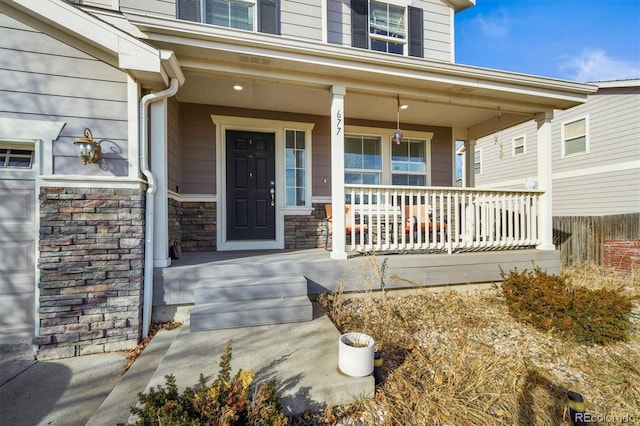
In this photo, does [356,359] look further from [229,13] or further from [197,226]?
[229,13]

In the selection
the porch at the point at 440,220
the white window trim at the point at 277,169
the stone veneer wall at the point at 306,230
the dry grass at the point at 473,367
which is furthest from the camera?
the stone veneer wall at the point at 306,230

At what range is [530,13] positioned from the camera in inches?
324

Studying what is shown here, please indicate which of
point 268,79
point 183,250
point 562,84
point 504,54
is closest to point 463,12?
point 562,84

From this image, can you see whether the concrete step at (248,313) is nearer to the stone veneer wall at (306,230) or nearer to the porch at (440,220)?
the porch at (440,220)

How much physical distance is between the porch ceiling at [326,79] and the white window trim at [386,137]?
0.32 meters

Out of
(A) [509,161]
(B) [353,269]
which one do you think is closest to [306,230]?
(B) [353,269]

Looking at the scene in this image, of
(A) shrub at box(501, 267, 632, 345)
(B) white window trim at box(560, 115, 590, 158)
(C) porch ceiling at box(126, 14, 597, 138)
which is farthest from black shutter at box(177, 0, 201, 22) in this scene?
(B) white window trim at box(560, 115, 590, 158)

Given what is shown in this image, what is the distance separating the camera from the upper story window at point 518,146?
9.12 meters

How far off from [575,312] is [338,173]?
2.80m

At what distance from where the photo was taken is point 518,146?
9.28 m

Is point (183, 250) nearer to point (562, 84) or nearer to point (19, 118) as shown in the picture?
point (19, 118)

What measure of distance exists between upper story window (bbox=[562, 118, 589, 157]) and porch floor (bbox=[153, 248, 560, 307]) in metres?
5.52

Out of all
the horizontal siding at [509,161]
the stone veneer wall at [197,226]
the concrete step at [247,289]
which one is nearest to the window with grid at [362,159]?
the stone veneer wall at [197,226]

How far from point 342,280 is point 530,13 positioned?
33.3 feet
